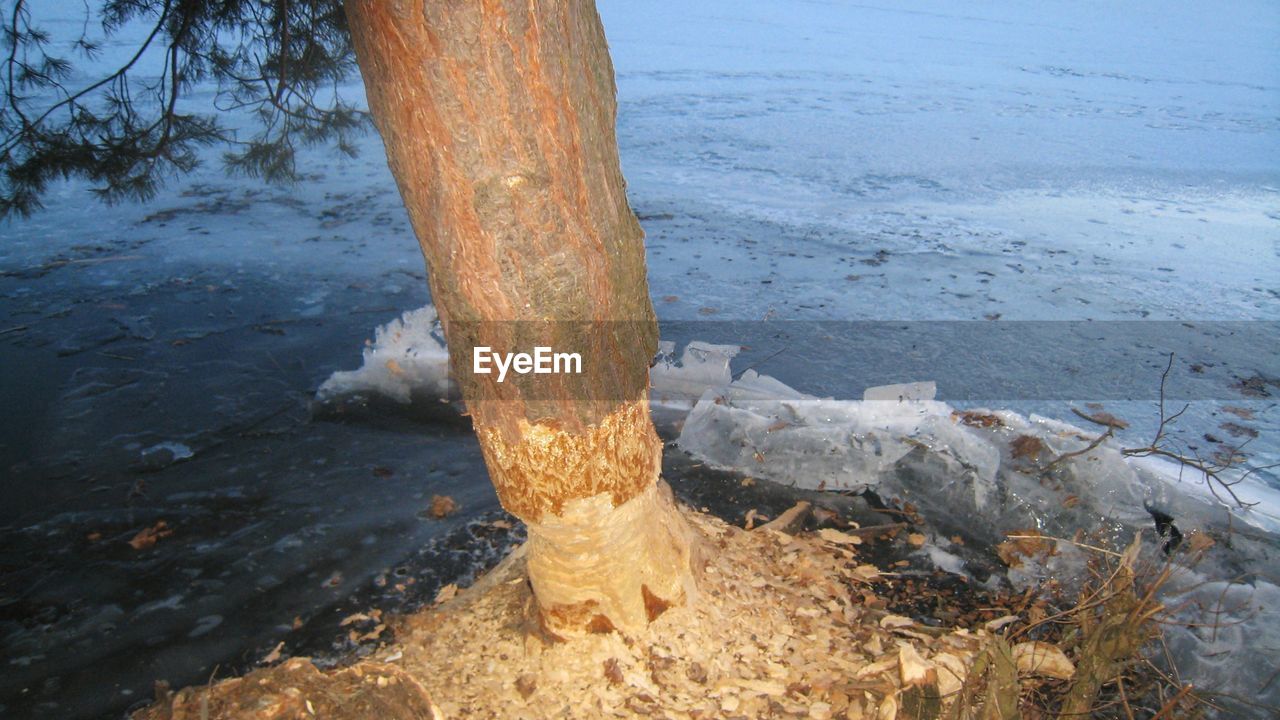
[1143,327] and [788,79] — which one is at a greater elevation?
[788,79]

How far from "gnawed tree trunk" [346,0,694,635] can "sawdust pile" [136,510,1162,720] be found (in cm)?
14

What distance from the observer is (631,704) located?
1.55 metres

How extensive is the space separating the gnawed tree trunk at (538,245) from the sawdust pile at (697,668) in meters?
0.14

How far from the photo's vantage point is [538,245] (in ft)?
4.12

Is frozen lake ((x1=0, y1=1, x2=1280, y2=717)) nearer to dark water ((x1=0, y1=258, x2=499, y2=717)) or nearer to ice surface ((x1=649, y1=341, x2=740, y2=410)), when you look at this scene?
dark water ((x1=0, y1=258, x2=499, y2=717))

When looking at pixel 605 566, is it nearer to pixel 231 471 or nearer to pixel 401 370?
pixel 231 471

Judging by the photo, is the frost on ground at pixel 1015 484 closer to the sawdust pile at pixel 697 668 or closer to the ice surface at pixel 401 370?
the sawdust pile at pixel 697 668

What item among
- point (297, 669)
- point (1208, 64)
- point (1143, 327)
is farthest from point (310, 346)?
point (1208, 64)

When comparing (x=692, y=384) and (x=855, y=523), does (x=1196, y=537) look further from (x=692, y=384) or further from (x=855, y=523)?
(x=692, y=384)

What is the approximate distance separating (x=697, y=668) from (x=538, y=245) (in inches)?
35.2

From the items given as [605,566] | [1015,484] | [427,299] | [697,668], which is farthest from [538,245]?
[427,299]

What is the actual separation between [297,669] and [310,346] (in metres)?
1.92

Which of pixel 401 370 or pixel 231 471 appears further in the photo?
pixel 401 370

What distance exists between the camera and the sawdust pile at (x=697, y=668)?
4.93 ft
